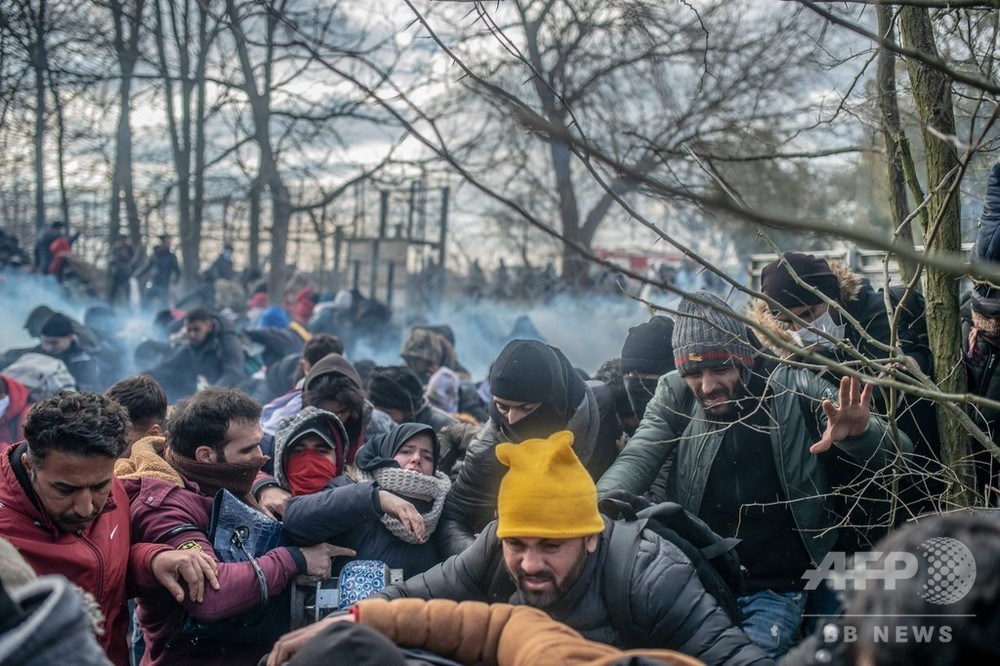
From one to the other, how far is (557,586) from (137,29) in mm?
12476

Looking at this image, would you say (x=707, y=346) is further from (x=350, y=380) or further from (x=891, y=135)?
(x=350, y=380)

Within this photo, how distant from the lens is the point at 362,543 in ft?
12.6

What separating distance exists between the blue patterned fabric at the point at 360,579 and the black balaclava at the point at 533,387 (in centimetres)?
74

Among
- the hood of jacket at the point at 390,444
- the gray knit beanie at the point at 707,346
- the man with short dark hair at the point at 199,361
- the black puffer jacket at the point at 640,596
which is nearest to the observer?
the black puffer jacket at the point at 640,596

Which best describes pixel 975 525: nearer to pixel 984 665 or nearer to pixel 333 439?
pixel 984 665

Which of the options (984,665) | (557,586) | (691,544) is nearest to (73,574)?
(557,586)

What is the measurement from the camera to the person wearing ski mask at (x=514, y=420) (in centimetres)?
390

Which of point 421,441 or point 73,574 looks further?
point 421,441

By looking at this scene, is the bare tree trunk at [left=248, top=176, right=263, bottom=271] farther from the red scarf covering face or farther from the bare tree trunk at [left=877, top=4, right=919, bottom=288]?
the bare tree trunk at [left=877, top=4, right=919, bottom=288]

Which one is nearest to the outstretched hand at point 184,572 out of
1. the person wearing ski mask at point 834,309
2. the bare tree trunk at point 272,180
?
the person wearing ski mask at point 834,309

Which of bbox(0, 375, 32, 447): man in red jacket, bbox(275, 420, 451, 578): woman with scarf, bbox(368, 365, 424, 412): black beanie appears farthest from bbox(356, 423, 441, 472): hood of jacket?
bbox(0, 375, 32, 447): man in red jacket

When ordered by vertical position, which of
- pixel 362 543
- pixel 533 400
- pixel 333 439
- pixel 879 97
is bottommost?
pixel 362 543

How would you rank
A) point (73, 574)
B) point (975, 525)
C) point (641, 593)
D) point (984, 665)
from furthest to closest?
point (73, 574), point (641, 593), point (975, 525), point (984, 665)

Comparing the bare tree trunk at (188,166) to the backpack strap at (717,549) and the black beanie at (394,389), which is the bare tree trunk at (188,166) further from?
the backpack strap at (717,549)
